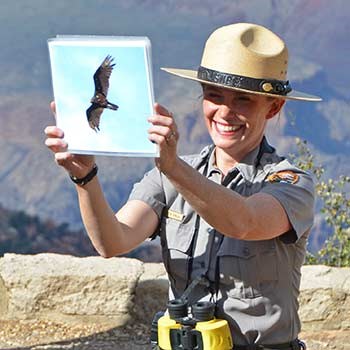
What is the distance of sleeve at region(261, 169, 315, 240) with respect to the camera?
8.99 feet

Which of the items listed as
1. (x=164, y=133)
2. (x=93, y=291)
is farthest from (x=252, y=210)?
(x=93, y=291)

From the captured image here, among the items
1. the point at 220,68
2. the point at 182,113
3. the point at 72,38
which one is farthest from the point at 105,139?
the point at 182,113

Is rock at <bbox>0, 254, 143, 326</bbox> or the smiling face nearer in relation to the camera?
the smiling face

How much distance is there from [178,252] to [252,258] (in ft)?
0.69

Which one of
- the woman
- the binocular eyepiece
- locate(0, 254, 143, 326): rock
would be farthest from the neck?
locate(0, 254, 143, 326): rock

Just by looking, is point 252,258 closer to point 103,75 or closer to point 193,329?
point 193,329

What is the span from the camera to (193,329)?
2.68 metres

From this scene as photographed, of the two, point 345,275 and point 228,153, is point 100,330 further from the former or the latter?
point 228,153

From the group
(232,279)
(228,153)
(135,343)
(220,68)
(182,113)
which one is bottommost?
(135,343)

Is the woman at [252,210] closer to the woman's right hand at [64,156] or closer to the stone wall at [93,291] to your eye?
the woman's right hand at [64,156]

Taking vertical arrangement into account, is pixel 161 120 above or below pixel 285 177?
above

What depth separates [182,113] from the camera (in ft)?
22.8

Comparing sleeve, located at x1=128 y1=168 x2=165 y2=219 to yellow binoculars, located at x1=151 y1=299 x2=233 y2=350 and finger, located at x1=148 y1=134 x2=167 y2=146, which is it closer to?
yellow binoculars, located at x1=151 y1=299 x2=233 y2=350

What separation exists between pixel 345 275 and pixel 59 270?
4.79ft
